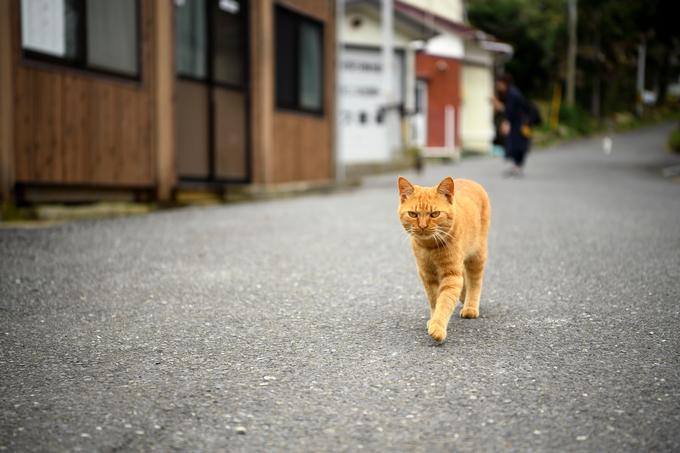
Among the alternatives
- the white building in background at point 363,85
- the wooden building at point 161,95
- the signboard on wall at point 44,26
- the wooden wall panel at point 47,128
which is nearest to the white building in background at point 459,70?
the white building in background at point 363,85

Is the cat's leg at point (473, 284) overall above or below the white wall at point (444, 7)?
below

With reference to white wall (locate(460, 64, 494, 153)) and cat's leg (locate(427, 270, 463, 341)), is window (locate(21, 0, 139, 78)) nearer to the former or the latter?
cat's leg (locate(427, 270, 463, 341))

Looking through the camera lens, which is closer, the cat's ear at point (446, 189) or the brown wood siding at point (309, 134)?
the cat's ear at point (446, 189)

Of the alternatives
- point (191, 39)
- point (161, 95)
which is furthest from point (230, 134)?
point (161, 95)

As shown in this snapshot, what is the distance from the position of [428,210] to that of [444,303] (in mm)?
442

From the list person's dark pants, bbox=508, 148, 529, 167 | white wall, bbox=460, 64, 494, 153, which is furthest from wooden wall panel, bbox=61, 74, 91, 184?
white wall, bbox=460, 64, 494, 153

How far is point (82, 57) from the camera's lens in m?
7.84

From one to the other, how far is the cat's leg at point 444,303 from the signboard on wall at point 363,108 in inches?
594

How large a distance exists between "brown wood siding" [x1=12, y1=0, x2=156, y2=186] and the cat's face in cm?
496

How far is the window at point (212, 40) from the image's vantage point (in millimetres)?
9797

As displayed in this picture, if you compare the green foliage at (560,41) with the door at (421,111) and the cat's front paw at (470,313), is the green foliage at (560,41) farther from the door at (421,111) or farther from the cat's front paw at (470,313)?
the cat's front paw at (470,313)

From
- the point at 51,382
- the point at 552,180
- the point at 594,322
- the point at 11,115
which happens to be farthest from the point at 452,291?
the point at 552,180

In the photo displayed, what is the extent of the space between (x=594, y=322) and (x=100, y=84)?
6159 mm

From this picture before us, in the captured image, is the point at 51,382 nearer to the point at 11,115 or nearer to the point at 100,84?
the point at 11,115
